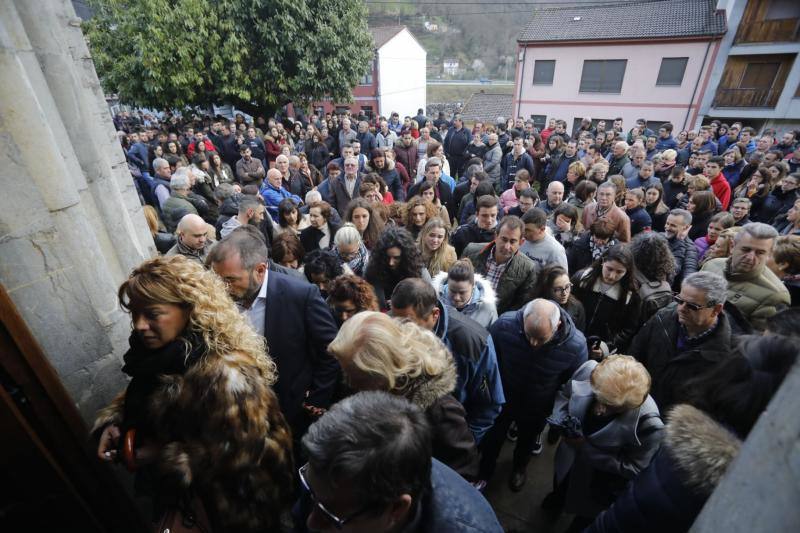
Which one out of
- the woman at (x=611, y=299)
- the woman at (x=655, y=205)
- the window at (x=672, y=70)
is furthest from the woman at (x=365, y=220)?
the window at (x=672, y=70)

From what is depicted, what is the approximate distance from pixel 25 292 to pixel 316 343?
4.72ft

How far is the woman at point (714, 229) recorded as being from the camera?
405cm

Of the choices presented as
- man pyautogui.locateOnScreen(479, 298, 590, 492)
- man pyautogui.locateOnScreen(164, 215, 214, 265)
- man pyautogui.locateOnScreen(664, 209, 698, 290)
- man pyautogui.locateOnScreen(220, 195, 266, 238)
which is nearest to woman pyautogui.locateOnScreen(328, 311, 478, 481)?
man pyautogui.locateOnScreen(479, 298, 590, 492)

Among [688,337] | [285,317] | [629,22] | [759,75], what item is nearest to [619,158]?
[688,337]

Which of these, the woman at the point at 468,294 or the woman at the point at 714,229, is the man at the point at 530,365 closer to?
the woman at the point at 468,294

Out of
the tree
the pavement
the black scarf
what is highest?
the tree

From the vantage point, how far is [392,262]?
3279 mm

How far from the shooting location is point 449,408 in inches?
70.4

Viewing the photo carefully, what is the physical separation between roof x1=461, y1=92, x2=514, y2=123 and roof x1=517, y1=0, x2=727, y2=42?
6780 millimetres

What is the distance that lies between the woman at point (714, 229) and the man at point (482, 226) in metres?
2.29

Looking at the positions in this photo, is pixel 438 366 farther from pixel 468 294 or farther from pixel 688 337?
pixel 688 337

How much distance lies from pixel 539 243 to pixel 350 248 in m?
1.98

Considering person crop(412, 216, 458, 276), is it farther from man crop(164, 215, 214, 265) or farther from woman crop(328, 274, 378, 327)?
man crop(164, 215, 214, 265)

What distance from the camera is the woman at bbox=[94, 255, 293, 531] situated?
5.07 ft
